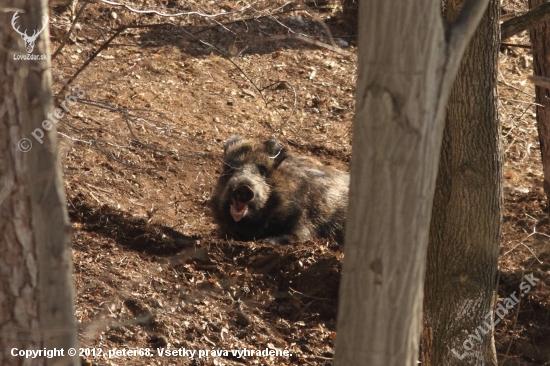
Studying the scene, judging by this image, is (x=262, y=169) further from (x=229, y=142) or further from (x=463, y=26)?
(x=463, y=26)

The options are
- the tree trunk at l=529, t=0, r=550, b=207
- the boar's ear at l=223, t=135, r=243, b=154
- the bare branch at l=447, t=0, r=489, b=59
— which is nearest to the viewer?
the bare branch at l=447, t=0, r=489, b=59

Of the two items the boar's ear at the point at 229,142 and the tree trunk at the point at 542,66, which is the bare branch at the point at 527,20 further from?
the boar's ear at the point at 229,142

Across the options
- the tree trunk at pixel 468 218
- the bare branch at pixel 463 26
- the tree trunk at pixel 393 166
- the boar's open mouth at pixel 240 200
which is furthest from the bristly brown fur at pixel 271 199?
the bare branch at pixel 463 26

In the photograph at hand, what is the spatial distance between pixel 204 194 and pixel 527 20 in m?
4.81

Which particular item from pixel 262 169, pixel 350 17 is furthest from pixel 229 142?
pixel 350 17

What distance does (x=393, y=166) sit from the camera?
2.87 m

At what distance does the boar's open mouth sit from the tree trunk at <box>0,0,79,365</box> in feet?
14.9

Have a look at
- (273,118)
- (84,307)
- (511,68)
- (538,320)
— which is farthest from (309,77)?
(84,307)

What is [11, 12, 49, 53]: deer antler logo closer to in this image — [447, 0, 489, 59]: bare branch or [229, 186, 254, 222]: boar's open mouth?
[447, 0, 489, 59]: bare branch

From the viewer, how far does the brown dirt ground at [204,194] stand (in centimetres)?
587

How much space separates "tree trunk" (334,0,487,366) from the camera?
2.82 meters

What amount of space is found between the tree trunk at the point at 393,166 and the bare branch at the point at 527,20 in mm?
2380

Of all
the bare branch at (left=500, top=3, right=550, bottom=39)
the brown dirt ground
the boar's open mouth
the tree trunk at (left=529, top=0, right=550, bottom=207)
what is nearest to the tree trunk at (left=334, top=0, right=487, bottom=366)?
the brown dirt ground

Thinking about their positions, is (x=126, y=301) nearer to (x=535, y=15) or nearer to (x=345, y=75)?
(x=535, y=15)
